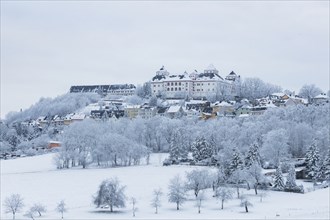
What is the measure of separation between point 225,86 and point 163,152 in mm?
68367

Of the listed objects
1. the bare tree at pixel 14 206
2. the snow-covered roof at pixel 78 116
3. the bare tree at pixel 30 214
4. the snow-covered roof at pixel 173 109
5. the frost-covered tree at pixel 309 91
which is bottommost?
the bare tree at pixel 30 214

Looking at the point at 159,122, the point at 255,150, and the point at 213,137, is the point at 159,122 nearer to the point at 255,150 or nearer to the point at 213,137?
the point at 213,137

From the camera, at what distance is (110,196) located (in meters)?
45.2

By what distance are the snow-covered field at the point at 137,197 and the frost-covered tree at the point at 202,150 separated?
16.0 feet

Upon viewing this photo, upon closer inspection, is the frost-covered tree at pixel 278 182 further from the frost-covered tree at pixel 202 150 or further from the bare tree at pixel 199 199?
the frost-covered tree at pixel 202 150

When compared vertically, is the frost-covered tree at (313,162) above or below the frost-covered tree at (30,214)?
above

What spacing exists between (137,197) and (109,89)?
13613 cm

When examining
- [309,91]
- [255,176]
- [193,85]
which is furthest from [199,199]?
[309,91]

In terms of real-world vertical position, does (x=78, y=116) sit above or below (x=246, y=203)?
above

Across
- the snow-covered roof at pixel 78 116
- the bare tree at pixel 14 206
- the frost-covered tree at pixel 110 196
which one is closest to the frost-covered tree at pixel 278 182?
the frost-covered tree at pixel 110 196

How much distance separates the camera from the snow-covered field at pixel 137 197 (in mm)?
42094

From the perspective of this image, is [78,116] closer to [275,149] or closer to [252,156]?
[275,149]

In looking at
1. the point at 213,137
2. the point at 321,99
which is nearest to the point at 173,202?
the point at 213,137

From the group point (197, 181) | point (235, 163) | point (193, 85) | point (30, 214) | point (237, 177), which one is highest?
point (193, 85)
